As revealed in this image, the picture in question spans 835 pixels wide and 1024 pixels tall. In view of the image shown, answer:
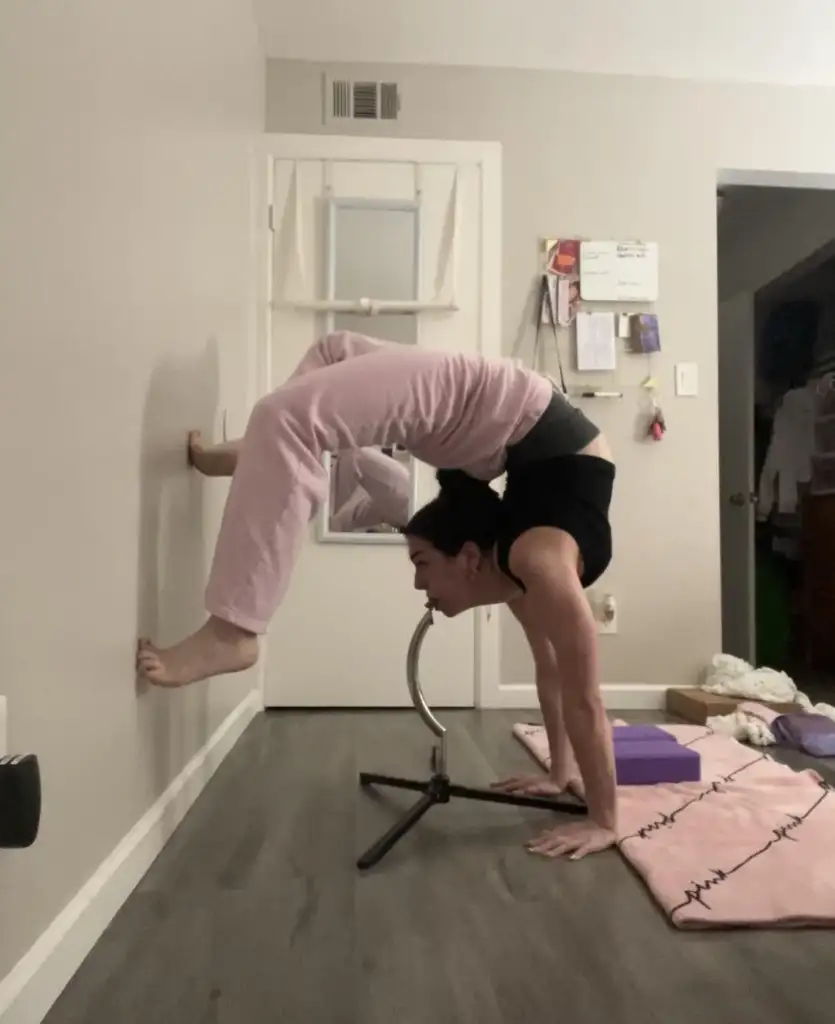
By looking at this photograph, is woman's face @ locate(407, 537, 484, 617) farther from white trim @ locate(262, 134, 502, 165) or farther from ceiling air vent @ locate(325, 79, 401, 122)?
ceiling air vent @ locate(325, 79, 401, 122)

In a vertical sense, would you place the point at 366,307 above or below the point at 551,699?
above

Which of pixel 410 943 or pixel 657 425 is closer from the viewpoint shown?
pixel 410 943

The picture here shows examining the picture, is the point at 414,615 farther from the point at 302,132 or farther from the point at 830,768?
the point at 302,132

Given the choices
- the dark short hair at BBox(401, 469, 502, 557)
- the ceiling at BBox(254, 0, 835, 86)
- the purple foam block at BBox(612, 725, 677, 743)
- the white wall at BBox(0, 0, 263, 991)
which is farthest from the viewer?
the ceiling at BBox(254, 0, 835, 86)

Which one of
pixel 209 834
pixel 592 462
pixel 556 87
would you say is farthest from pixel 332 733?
pixel 556 87

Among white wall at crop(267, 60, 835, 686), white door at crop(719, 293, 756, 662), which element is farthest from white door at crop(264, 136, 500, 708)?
white door at crop(719, 293, 756, 662)

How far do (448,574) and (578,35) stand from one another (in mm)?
2231

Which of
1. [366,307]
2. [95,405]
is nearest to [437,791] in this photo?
[95,405]

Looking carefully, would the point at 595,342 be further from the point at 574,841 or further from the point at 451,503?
the point at 574,841

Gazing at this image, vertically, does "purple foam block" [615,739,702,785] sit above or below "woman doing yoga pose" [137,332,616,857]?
below

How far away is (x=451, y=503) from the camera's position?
5.82 ft

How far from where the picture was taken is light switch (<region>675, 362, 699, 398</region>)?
124 inches

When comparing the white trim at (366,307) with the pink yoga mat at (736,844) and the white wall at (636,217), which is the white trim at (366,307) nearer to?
the white wall at (636,217)

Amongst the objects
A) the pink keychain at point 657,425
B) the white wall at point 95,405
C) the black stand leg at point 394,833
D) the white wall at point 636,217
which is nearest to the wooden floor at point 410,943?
the black stand leg at point 394,833
